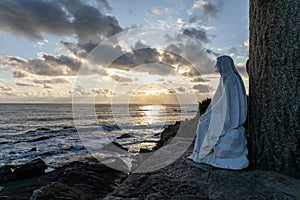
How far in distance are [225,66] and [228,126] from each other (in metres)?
1.14

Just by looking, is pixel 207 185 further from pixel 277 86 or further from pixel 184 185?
pixel 277 86

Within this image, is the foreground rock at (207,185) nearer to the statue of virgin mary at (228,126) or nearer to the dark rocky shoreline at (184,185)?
the dark rocky shoreline at (184,185)

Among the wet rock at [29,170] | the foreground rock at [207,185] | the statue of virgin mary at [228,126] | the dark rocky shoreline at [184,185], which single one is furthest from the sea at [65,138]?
the statue of virgin mary at [228,126]

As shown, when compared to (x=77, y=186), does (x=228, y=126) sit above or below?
above

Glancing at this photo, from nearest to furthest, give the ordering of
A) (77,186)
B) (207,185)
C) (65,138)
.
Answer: (207,185), (77,186), (65,138)

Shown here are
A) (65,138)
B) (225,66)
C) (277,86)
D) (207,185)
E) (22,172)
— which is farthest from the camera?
(65,138)

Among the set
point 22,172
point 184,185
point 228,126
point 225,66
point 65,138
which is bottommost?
point 65,138

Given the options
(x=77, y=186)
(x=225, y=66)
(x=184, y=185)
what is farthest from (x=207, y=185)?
(x=77, y=186)

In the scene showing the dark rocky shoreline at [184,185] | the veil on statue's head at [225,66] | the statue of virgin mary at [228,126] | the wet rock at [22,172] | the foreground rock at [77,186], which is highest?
the veil on statue's head at [225,66]

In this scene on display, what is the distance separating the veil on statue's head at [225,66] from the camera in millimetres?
4820

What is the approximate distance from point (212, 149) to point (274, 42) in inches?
87.9

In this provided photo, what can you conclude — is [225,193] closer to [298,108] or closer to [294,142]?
[294,142]

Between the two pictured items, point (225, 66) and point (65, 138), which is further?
point (65, 138)

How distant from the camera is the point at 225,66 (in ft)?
15.9
